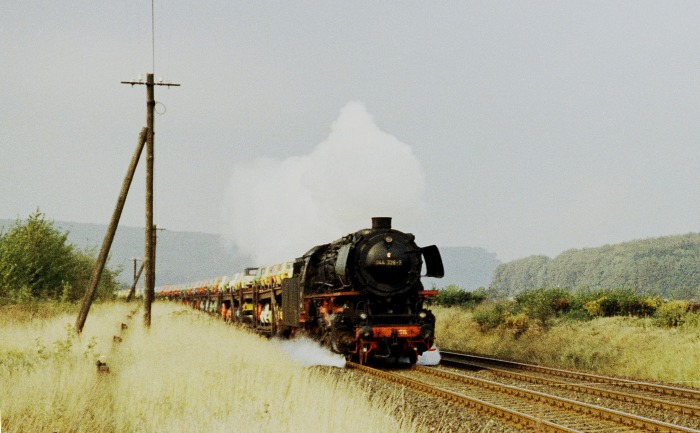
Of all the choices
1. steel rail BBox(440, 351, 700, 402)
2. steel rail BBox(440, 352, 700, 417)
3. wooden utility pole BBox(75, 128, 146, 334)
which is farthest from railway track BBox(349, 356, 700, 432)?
wooden utility pole BBox(75, 128, 146, 334)

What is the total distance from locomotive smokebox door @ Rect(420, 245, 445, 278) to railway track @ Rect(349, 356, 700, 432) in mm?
3367

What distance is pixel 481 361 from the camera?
19.4 metres

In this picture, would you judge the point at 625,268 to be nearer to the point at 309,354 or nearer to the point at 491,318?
the point at 491,318

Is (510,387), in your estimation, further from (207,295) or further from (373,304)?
(207,295)

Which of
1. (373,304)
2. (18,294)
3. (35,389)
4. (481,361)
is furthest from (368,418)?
(18,294)

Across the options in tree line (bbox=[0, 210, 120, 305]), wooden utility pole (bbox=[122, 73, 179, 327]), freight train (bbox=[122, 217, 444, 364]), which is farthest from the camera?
tree line (bbox=[0, 210, 120, 305])

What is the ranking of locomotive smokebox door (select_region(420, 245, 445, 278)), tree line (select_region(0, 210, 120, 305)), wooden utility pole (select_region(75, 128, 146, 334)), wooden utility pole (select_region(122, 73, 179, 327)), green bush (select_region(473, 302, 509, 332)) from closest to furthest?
locomotive smokebox door (select_region(420, 245, 445, 278)) → wooden utility pole (select_region(75, 128, 146, 334)) → wooden utility pole (select_region(122, 73, 179, 327)) → green bush (select_region(473, 302, 509, 332)) → tree line (select_region(0, 210, 120, 305))

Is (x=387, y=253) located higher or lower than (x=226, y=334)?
higher

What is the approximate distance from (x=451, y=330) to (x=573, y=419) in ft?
63.4

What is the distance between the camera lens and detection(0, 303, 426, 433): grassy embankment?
25.9 feet

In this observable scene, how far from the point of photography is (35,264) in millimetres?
34906

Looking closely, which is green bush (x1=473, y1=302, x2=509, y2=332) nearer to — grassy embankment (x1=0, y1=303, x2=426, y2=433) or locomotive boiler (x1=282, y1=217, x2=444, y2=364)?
locomotive boiler (x1=282, y1=217, x2=444, y2=364)

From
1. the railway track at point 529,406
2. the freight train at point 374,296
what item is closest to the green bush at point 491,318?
the freight train at point 374,296

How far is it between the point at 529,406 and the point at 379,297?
627 cm
